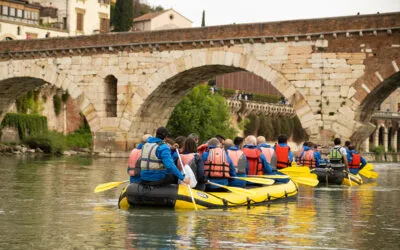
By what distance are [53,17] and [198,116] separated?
1871 cm

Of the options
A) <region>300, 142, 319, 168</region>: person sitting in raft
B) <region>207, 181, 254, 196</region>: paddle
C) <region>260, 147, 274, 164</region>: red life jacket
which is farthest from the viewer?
<region>300, 142, 319, 168</region>: person sitting in raft

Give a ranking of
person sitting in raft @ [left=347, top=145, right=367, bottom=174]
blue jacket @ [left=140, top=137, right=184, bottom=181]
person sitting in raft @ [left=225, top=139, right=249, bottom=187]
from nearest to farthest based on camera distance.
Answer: blue jacket @ [left=140, top=137, right=184, bottom=181], person sitting in raft @ [left=225, top=139, right=249, bottom=187], person sitting in raft @ [left=347, top=145, right=367, bottom=174]

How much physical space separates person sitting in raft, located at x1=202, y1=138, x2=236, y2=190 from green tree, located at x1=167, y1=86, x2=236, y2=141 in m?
28.3

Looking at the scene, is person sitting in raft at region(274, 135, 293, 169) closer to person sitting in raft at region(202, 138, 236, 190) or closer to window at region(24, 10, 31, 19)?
person sitting in raft at region(202, 138, 236, 190)

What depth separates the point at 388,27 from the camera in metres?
25.2

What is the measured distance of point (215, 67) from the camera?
2955 centimetres

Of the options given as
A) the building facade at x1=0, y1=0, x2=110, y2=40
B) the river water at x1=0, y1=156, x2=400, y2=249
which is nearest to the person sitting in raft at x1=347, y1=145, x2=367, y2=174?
the river water at x1=0, y1=156, x2=400, y2=249

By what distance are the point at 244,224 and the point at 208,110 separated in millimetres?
32293

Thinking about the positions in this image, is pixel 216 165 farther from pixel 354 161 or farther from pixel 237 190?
pixel 354 161

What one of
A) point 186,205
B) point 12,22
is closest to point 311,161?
point 186,205

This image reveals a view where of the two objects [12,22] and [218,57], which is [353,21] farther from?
[12,22]

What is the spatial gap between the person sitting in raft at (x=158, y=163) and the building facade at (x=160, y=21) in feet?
166

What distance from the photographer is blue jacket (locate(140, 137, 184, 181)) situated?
39.7 ft

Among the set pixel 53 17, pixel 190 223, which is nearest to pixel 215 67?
pixel 190 223
